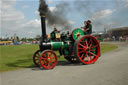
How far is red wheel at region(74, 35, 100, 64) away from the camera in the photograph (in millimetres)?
7145

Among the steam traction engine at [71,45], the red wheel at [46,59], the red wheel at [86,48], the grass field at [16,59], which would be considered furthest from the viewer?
the grass field at [16,59]

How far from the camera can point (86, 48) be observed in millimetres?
7523

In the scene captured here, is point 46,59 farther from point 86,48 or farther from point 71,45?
point 86,48

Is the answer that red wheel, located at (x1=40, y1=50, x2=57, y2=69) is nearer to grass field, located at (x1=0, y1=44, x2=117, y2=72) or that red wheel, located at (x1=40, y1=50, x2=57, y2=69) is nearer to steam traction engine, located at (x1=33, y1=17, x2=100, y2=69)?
steam traction engine, located at (x1=33, y1=17, x2=100, y2=69)

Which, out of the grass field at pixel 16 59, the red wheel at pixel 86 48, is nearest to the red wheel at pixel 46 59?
the red wheel at pixel 86 48

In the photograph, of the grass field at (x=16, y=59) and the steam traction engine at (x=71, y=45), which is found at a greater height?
the steam traction engine at (x=71, y=45)

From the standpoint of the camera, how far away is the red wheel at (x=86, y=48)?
281 inches

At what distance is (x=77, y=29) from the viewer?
7.60 m

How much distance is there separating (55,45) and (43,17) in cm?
150

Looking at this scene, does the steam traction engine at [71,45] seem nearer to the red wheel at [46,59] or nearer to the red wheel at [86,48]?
the red wheel at [86,48]

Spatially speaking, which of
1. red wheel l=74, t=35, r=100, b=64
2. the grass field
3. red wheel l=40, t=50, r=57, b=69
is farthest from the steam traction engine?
the grass field

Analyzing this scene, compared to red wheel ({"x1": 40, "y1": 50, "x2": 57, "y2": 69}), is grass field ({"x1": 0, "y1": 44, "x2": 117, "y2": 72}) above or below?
below

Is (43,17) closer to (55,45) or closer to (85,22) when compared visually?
(55,45)

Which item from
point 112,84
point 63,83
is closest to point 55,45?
point 63,83
